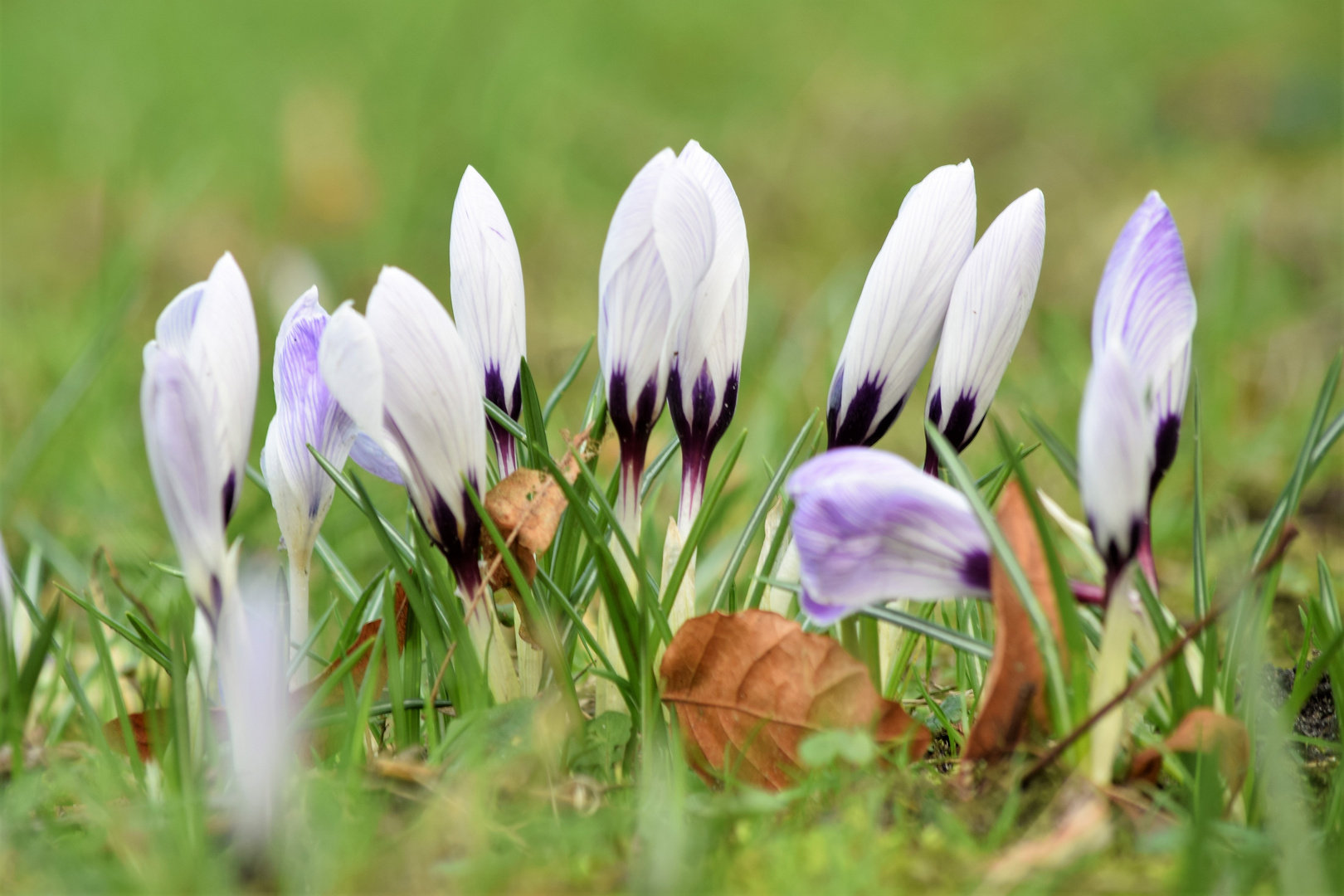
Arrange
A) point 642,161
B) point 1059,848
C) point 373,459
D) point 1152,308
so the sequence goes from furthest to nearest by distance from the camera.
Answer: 1. point 642,161
2. point 373,459
3. point 1152,308
4. point 1059,848

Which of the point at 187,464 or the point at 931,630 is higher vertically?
the point at 187,464

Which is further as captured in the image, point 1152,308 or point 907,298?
point 907,298

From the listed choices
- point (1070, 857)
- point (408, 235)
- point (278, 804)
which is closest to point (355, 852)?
point (278, 804)

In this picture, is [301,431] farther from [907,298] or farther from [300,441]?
[907,298]

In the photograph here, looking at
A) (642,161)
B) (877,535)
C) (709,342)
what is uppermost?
(642,161)

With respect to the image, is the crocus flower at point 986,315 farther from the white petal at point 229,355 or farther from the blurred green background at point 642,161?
the blurred green background at point 642,161

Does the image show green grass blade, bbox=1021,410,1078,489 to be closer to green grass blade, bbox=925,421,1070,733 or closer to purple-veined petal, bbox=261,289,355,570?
green grass blade, bbox=925,421,1070,733

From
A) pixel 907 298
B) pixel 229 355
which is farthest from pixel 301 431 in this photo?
pixel 907 298
